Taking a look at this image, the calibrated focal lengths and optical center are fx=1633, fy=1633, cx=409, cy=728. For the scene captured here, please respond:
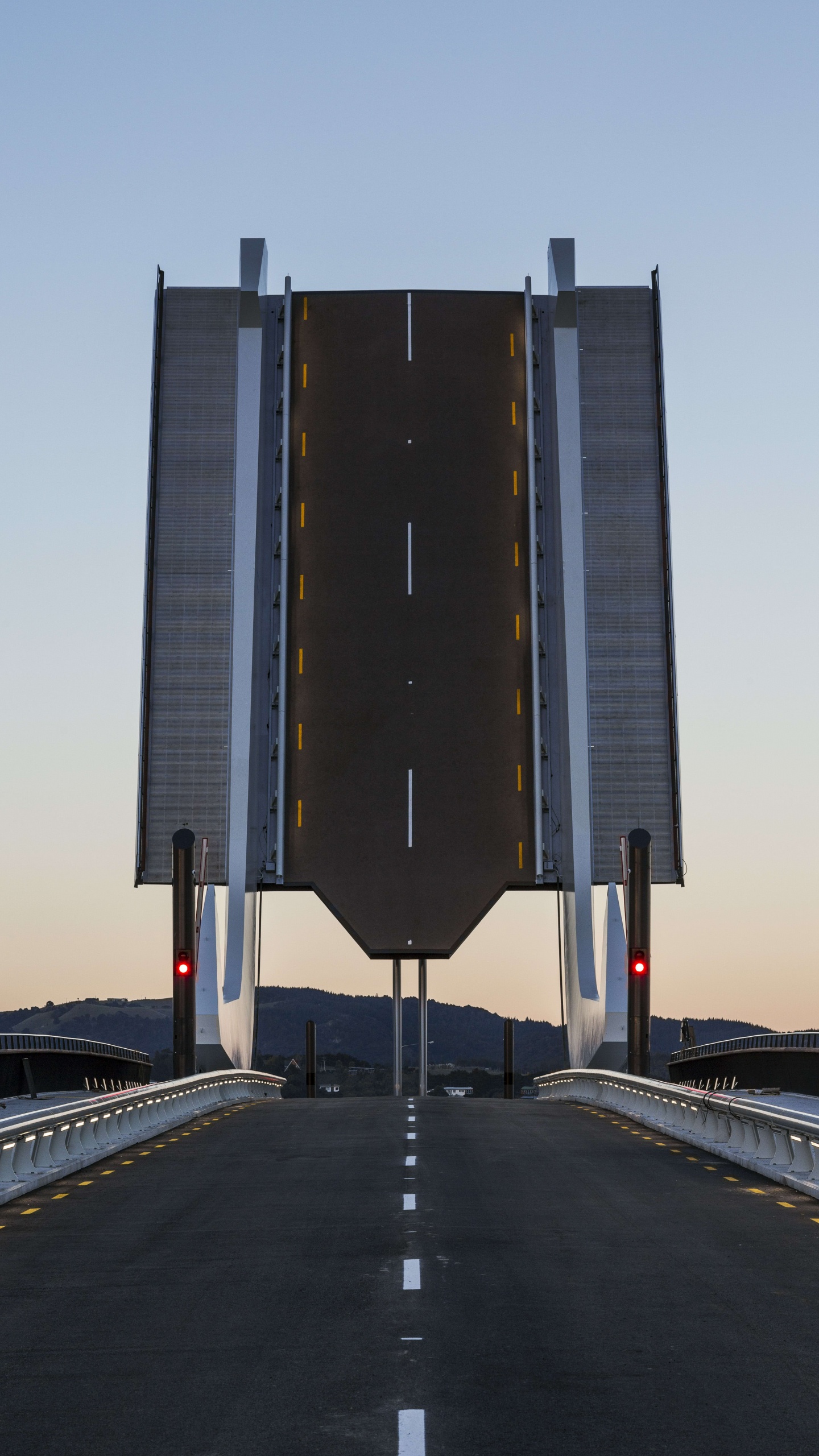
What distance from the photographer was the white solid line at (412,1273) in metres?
10.4

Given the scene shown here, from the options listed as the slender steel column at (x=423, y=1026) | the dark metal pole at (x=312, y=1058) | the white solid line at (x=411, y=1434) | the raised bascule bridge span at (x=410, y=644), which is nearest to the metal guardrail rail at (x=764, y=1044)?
the raised bascule bridge span at (x=410, y=644)

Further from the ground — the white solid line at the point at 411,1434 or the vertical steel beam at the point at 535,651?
the vertical steel beam at the point at 535,651

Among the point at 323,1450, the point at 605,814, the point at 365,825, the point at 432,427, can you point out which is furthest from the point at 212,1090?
the point at 323,1450

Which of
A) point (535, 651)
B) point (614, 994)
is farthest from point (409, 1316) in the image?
point (614, 994)

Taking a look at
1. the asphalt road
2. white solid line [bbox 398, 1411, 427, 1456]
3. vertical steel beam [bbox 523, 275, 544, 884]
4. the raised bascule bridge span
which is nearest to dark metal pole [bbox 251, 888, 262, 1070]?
the raised bascule bridge span

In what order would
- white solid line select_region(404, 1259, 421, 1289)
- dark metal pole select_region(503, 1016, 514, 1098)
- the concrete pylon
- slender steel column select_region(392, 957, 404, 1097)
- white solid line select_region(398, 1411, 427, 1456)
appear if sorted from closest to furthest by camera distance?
1. white solid line select_region(398, 1411, 427, 1456)
2. white solid line select_region(404, 1259, 421, 1289)
3. the concrete pylon
4. slender steel column select_region(392, 957, 404, 1097)
5. dark metal pole select_region(503, 1016, 514, 1098)

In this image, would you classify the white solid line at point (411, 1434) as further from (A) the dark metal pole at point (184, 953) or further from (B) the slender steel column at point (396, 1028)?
(B) the slender steel column at point (396, 1028)

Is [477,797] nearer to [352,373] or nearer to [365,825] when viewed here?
[365,825]

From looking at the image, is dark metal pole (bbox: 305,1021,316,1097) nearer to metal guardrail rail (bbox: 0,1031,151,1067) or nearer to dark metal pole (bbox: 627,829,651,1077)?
metal guardrail rail (bbox: 0,1031,151,1067)

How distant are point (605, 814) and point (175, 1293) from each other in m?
40.9

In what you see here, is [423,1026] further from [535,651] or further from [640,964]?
[640,964]

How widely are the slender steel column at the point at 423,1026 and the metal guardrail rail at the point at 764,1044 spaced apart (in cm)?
931

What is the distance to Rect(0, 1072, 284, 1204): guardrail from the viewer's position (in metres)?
16.6

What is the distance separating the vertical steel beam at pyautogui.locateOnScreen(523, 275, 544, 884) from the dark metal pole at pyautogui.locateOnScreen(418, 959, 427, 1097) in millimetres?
6025
